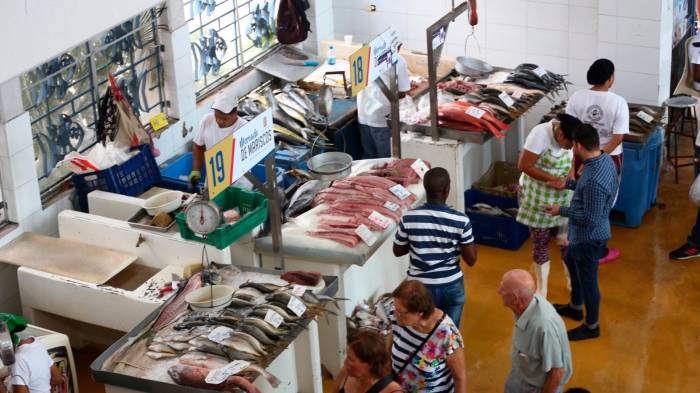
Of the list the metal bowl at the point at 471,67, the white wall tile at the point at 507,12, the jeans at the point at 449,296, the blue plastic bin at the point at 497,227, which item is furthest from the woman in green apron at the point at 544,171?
the white wall tile at the point at 507,12

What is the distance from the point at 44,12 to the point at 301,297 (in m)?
2.33

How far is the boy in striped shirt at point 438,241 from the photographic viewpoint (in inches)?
263

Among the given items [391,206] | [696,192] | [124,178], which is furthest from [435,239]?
[696,192]

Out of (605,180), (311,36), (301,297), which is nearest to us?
(301,297)

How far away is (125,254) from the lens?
293 inches

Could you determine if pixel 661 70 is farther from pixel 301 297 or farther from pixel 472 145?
pixel 301 297

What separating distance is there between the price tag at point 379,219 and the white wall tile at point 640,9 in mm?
3727

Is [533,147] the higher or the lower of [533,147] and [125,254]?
the higher

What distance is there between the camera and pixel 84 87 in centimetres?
875

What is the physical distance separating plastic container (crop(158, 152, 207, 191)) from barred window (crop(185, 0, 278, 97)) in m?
Answer: 0.96

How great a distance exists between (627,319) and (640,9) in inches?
123

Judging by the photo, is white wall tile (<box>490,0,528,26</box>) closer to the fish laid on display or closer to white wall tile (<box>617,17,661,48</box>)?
white wall tile (<box>617,17,661,48</box>)

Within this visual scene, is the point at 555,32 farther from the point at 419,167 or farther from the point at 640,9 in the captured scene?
the point at 419,167

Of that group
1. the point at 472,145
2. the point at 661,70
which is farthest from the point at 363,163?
the point at 661,70
